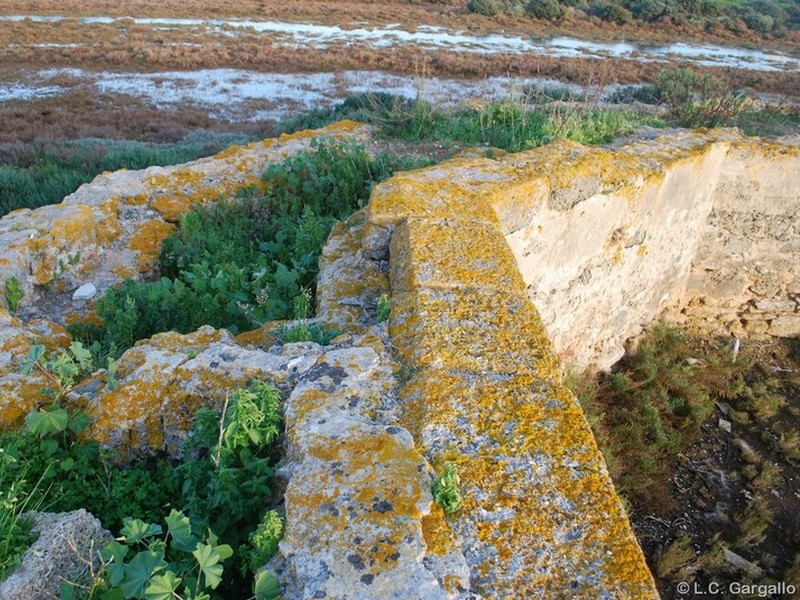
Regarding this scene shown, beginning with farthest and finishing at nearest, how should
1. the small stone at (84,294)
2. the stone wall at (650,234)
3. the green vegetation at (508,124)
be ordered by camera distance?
the green vegetation at (508,124) → the stone wall at (650,234) → the small stone at (84,294)

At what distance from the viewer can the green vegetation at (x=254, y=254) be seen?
13.1ft

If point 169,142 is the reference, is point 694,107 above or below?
above

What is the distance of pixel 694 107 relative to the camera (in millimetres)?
8508

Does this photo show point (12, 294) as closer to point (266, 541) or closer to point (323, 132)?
point (266, 541)

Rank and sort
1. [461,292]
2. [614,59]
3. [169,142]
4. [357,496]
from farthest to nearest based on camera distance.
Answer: [614,59]
[169,142]
[461,292]
[357,496]

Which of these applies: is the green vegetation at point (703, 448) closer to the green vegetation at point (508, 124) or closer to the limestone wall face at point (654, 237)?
the limestone wall face at point (654, 237)

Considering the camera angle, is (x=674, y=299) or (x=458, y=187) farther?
(x=674, y=299)

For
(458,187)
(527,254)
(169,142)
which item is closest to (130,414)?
(458,187)

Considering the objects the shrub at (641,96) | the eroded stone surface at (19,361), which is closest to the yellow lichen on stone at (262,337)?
the eroded stone surface at (19,361)

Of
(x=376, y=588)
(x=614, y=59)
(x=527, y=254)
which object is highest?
(x=376, y=588)

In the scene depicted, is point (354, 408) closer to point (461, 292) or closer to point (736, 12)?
point (461, 292)

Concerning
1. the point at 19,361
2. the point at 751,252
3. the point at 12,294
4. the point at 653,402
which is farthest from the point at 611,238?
the point at 12,294

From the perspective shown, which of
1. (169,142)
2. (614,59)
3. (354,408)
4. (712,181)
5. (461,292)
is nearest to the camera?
(354,408)

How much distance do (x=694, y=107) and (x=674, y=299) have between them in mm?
3033
